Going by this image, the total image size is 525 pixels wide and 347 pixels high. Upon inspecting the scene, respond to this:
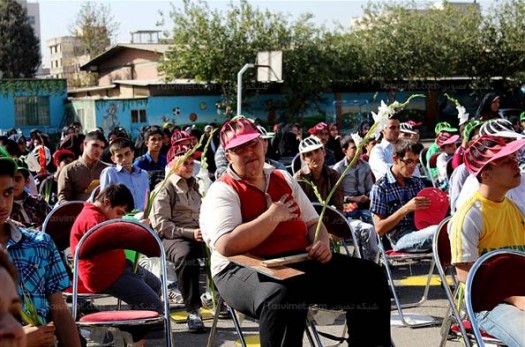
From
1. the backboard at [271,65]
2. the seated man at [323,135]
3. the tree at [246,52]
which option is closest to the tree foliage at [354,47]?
the tree at [246,52]

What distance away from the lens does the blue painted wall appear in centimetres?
3384

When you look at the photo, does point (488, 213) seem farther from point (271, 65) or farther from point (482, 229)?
point (271, 65)

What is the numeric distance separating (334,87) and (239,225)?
Answer: 3363 centimetres

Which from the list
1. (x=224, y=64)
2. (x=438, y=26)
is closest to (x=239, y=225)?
(x=224, y=64)

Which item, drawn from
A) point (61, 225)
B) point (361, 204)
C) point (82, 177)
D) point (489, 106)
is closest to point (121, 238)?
point (61, 225)

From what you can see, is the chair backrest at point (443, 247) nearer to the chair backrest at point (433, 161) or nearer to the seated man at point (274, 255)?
the seated man at point (274, 255)

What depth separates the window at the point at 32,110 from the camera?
34281 mm

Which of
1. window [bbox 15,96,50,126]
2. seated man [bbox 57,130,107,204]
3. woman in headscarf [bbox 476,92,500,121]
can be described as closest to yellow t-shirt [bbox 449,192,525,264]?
seated man [bbox 57,130,107,204]

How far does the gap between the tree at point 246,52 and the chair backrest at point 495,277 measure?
31.2 m

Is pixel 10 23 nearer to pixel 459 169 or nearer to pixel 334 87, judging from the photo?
pixel 334 87

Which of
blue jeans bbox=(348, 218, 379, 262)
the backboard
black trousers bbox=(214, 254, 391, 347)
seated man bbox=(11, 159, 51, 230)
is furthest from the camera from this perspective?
the backboard

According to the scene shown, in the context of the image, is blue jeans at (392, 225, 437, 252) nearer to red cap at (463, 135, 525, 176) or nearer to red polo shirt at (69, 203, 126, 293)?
red cap at (463, 135, 525, 176)

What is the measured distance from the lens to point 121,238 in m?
5.12

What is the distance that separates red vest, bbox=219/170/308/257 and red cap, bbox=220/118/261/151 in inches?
8.0
